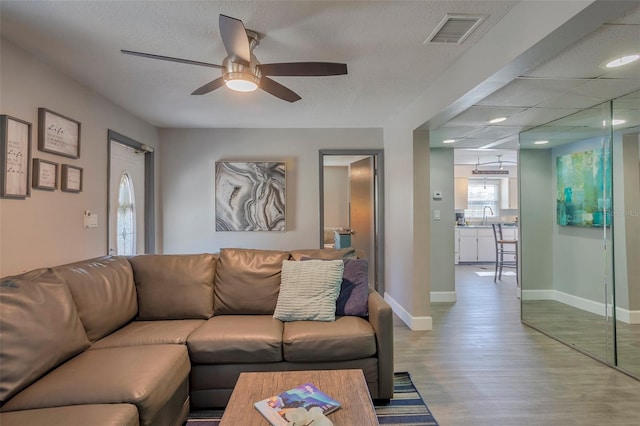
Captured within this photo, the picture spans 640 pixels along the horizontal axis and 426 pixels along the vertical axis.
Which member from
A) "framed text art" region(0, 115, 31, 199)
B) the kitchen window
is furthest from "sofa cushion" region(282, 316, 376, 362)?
the kitchen window

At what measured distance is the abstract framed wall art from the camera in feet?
14.3

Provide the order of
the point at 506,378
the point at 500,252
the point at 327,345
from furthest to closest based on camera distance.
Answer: the point at 500,252, the point at 506,378, the point at 327,345

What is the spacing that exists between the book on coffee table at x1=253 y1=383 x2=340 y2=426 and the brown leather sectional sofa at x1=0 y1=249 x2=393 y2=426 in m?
0.55

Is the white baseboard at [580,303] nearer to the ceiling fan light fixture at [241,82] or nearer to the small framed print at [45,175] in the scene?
the ceiling fan light fixture at [241,82]

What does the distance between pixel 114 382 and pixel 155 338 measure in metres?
0.58

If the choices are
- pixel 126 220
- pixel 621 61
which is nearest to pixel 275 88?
pixel 621 61

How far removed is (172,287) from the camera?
8.14 feet

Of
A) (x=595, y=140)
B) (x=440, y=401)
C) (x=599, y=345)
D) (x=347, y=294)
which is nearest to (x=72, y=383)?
(x=347, y=294)

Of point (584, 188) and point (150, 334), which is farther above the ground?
point (584, 188)

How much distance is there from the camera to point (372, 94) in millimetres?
3129

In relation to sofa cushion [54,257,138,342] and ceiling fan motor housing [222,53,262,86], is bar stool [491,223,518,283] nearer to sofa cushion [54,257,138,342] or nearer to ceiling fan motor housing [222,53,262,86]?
ceiling fan motor housing [222,53,262,86]

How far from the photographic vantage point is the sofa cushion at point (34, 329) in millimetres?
1396

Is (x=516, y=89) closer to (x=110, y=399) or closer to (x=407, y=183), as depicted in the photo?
(x=407, y=183)

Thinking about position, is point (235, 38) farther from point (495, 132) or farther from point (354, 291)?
point (495, 132)
